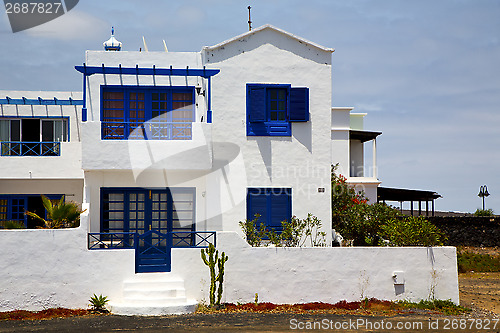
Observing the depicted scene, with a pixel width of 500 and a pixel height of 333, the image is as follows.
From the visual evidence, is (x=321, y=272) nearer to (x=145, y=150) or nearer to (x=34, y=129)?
(x=145, y=150)

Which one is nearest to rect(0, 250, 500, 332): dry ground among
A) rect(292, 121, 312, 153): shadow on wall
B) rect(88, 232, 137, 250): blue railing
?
rect(88, 232, 137, 250): blue railing

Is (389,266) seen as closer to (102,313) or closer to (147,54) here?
(102,313)

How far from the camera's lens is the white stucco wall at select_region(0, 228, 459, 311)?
17453 millimetres

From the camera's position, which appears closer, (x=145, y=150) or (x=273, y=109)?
(x=145, y=150)

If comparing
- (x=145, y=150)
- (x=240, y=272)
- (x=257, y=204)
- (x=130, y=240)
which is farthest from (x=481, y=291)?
(x=145, y=150)

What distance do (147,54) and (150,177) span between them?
4.53m

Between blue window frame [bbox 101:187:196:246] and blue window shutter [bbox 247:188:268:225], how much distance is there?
207 centimetres

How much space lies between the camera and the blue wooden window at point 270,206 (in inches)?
826

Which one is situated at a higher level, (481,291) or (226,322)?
(226,322)

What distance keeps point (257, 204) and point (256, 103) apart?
3.68 meters

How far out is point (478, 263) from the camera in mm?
29328

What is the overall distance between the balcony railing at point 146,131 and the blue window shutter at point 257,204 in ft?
10.0

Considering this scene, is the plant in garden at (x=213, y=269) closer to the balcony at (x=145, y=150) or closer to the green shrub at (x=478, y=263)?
the balcony at (x=145, y=150)

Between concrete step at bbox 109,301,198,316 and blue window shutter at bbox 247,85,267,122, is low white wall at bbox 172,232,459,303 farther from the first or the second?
blue window shutter at bbox 247,85,267,122
